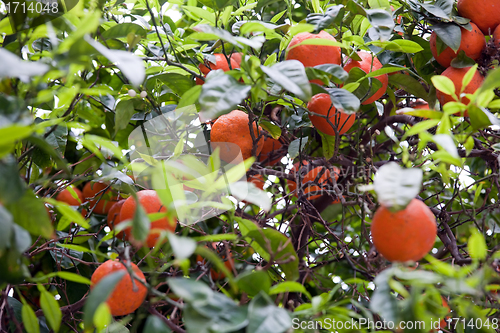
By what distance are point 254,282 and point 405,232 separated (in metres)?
0.25

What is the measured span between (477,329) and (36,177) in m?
1.10

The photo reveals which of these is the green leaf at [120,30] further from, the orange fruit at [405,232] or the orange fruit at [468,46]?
the orange fruit at [468,46]

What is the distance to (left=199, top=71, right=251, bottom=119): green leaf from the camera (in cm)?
59

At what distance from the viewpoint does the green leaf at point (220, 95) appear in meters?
0.59

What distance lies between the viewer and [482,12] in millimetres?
979

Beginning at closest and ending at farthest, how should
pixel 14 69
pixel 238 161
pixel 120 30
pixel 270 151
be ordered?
pixel 14 69, pixel 120 30, pixel 238 161, pixel 270 151

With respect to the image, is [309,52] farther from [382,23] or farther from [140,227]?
[140,227]

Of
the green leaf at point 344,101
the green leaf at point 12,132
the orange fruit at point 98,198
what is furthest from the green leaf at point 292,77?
the orange fruit at point 98,198

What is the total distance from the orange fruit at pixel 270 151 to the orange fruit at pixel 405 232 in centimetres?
64

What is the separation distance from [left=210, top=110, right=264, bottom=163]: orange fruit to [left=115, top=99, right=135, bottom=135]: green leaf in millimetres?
220

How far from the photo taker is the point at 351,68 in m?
0.92

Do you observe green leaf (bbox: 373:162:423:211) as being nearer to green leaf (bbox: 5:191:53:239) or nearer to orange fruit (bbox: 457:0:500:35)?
green leaf (bbox: 5:191:53:239)

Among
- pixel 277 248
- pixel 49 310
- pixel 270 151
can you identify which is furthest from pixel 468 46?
pixel 49 310

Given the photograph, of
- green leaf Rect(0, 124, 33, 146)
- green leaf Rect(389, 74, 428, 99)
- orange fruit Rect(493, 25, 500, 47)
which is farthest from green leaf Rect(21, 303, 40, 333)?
orange fruit Rect(493, 25, 500, 47)
